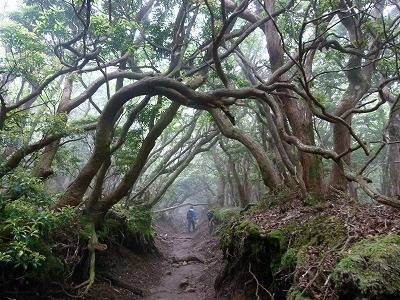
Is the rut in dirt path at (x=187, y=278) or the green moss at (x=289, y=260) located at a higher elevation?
the green moss at (x=289, y=260)

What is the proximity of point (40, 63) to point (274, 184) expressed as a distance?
7823 millimetres

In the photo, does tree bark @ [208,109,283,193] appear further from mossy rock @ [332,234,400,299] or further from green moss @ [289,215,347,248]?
mossy rock @ [332,234,400,299]

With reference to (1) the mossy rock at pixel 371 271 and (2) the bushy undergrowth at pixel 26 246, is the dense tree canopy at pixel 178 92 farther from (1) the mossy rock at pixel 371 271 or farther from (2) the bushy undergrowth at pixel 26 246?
(1) the mossy rock at pixel 371 271

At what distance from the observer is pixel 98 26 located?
26.9ft

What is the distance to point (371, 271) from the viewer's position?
9.67 feet

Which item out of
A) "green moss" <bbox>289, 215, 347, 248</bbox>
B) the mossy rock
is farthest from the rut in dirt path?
the mossy rock

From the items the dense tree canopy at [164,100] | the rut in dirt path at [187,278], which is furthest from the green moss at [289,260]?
the rut in dirt path at [187,278]

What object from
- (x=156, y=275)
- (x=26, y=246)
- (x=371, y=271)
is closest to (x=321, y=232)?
(x=371, y=271)

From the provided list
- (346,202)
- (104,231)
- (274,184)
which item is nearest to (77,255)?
(104,231)

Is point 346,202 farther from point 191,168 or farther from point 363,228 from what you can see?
point 191,168

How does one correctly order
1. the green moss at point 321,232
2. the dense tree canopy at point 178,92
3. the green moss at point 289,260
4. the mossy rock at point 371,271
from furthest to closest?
the dense tree canopy at point 178,92, the green moss at point 289,260, the green moss at point 321,232, the mossy rock at point 371,271

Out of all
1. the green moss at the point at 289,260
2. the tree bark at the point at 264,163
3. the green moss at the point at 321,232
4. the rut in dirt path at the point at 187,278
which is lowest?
the rut in dirt path at the point at 187,278

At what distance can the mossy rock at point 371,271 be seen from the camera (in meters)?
2.79

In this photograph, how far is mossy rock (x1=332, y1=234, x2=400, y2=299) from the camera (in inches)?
110
